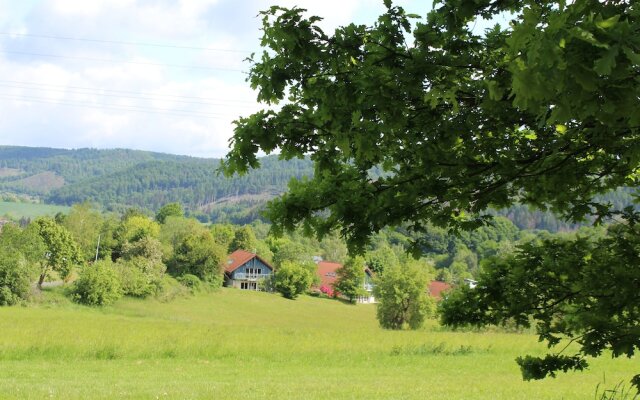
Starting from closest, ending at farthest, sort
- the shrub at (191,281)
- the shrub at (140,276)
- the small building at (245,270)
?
the shrub at (140,276) < the shrub at (191,281) < the small building at (245,270)

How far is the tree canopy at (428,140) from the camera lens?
A: 389 cm

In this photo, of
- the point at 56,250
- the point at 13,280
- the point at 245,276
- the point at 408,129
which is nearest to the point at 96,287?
the point at 13,280

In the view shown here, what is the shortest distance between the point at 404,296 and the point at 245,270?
53.7 metres

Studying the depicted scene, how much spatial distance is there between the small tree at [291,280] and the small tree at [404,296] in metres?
33.4

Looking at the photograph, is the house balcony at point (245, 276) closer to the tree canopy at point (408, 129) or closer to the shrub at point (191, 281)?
the shrub at point (191, 281)

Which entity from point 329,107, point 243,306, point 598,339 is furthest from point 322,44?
point 243,306

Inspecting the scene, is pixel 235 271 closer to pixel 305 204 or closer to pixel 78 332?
pixel 78 332

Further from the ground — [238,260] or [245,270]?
[238,260]

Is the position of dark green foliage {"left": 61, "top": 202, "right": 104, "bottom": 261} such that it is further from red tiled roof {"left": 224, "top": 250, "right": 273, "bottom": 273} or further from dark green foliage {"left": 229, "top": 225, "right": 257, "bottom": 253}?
dark green foliage {"left": 229, "top": 225, "right": 257, "bottom": 253}

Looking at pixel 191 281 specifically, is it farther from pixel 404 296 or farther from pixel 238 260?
pixel 404 296

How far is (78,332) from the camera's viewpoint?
70.4ft

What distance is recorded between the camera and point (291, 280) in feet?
263

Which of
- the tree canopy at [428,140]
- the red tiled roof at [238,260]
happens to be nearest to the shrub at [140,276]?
the red tiled roof at [238,260]

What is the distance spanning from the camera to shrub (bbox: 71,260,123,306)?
5460 centimetres
